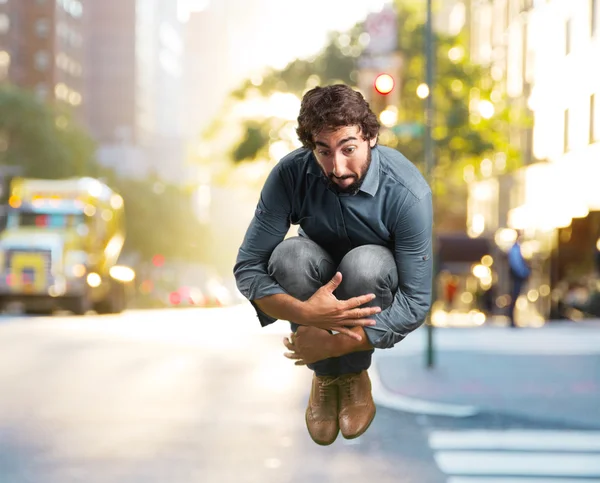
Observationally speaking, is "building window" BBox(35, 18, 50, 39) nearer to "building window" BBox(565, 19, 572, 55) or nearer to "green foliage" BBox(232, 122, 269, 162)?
"green foliage" BBox(232, 122, 269, 162)

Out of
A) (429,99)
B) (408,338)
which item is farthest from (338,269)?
(408,338)

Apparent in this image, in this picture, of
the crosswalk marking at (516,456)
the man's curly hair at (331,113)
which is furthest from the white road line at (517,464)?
the man's curly hair at (331,113)

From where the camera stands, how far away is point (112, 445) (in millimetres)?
22672

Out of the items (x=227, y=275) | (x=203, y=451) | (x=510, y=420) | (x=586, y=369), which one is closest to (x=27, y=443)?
(x=203, y=451)

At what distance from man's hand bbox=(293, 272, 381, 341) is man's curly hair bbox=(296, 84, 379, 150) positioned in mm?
357

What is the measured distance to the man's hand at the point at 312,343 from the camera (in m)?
3.19

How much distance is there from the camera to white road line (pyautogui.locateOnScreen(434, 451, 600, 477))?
19359 mm

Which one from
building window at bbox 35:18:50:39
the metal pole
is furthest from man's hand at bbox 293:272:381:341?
building window at bbox 35:18:50:39

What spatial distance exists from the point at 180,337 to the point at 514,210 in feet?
80.5

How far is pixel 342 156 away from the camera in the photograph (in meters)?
3.03

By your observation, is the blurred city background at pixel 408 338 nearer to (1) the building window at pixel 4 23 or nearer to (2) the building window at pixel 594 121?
(2) the building window at pixel 594 121

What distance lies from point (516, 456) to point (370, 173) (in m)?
17.9

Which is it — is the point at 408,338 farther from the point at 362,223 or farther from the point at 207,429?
the point at 362,223

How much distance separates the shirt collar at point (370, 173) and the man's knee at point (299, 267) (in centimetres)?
19
